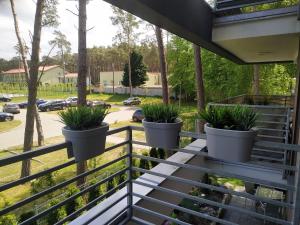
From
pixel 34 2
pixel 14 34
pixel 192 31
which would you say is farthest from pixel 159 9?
pixel 14 34

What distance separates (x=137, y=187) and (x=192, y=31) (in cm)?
152

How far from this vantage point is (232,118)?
153 centimetres

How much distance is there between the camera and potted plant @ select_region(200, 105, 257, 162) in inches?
57.9

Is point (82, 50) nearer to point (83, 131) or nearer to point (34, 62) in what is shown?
point (34, 62)

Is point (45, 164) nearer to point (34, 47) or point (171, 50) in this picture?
point (34, 47)

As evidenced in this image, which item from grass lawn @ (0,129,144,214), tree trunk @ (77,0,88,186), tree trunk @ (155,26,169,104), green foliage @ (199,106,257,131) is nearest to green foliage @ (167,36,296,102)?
tree trunk @ (155,26,169,104)

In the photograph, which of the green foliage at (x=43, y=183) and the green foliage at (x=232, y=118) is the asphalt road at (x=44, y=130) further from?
the green foliage at (x=232, y=118)

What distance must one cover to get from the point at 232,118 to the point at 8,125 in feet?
59.5

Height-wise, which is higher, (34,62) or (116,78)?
(116,78)

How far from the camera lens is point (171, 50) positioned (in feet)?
62.4

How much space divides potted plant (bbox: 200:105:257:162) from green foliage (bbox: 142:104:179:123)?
267 millimetres

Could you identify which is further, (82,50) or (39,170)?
(39,170)

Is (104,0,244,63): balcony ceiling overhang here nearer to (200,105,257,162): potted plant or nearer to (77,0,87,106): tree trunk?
(200,105,257,162): potted plant

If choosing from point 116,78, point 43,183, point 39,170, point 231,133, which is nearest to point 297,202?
point 231,133
